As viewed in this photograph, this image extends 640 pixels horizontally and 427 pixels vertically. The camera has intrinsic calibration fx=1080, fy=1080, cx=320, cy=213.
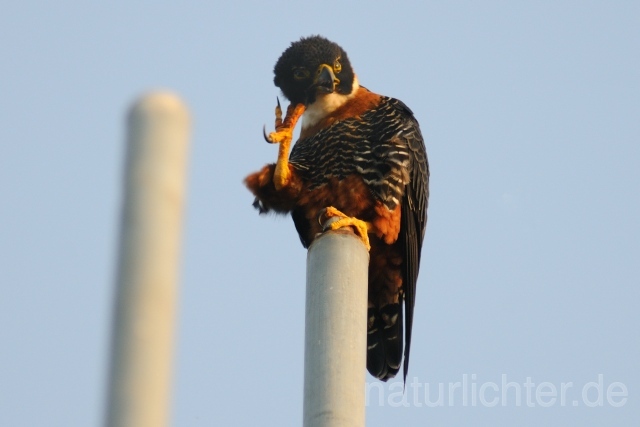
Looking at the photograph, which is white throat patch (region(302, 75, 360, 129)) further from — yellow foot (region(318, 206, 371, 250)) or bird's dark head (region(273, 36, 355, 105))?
yellow foot (region(318, 206, 371, 250))

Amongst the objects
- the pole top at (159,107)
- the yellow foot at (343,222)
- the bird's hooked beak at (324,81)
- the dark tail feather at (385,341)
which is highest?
the bird's hooked beak at (324,81)

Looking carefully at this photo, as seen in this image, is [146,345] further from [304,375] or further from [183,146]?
[304,375]

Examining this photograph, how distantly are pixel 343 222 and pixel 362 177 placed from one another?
1113 millimetres

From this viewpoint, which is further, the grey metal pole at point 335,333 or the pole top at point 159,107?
the grey metal pole at point 335,333

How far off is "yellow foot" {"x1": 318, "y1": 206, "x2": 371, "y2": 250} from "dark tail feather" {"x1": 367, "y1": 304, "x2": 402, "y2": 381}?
1037 mm

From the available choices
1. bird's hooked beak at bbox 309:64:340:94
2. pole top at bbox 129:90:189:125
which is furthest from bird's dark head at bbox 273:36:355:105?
pole top at bbox 129:90:189:125

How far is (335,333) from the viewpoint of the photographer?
16.2 ft

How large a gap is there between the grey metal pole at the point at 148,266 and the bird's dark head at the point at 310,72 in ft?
21.8

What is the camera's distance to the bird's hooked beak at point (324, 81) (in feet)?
28.1

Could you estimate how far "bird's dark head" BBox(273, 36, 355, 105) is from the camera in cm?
866

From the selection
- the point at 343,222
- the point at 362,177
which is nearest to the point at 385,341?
the point at 362,177

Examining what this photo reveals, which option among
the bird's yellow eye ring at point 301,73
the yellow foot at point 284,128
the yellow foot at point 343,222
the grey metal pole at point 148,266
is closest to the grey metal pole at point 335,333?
the yellow foot at point 343,222

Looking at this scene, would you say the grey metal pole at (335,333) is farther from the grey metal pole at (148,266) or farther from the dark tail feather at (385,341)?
the dark tail feather at (385,341)

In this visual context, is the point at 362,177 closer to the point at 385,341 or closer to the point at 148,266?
the point at 385,341
